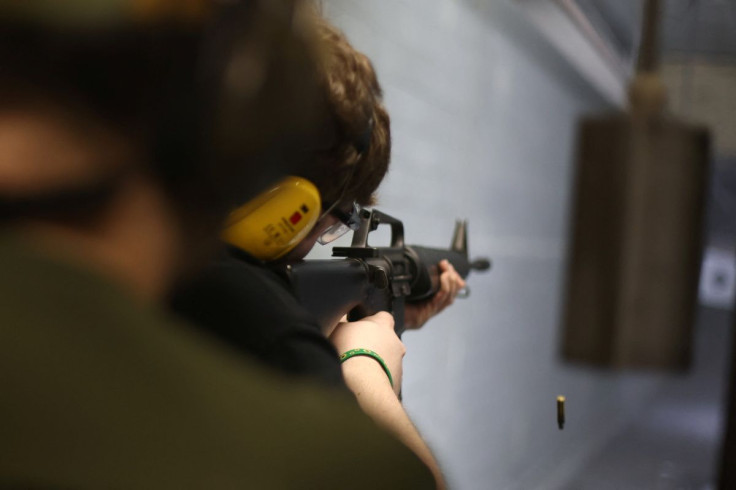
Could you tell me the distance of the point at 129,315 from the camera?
0.54 ft

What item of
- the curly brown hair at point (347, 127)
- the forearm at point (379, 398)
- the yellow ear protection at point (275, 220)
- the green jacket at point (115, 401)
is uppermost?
the curly brown hair at point (347, 127)

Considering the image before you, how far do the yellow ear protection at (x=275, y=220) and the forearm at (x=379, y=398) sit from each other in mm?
100

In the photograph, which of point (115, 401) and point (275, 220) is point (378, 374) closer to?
point (275, 220)

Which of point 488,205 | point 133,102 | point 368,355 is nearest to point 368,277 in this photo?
point 368,355

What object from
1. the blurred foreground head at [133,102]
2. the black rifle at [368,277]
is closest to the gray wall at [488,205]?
the black rifle at [368,277]

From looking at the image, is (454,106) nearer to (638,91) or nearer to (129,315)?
(638,91)

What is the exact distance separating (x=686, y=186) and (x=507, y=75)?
0.37 meters

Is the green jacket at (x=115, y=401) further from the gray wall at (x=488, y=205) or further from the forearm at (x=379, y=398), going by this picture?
the gray wall at (x=488, y=205)

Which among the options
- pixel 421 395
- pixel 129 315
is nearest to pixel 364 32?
pixel 421 395

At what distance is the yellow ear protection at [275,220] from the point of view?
429 mm

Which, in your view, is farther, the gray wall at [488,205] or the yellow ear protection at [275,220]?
the gray wall at [488,205]

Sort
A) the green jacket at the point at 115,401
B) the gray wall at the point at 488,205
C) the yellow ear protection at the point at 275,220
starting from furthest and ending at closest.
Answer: the gray wall at the point at 488,205 → the yellow ear protection at the point at 275,220 → the green jacket at the point at 115,401

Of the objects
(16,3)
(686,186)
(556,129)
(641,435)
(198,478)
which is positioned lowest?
(641,435)

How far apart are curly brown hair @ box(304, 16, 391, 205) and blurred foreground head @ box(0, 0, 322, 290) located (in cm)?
26
